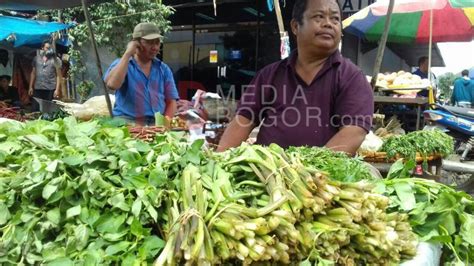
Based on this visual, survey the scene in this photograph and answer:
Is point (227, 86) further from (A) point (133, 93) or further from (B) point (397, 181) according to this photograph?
(B) point (397, 181)

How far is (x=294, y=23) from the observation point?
2.65 metres

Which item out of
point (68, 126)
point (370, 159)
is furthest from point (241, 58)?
point (68, 126)

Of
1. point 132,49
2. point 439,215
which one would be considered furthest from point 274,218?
point 132,49

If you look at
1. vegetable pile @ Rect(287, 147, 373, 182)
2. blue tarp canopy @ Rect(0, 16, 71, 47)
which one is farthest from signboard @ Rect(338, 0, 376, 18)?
vegetable pile @ Rect(287, 147, 373, 182)

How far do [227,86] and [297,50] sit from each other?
809 centimetres

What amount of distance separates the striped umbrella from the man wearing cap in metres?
4.65

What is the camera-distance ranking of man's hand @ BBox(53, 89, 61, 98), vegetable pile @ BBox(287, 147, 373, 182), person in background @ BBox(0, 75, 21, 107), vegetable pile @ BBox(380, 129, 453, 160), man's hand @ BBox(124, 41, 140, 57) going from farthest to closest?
1. man's hand @ BBox(53, 89, 61, 98)
2. person in background @ BBox(0, 75, 21, 107)
3. vegetable pile @ BBox(380, 129, 453, 160)
4. man's hand @ BBox(124, 41, 140, 57)
5. vegetable pile @ BBox(287, 147, 373, 182)

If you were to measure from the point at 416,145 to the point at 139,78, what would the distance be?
8.38 feet

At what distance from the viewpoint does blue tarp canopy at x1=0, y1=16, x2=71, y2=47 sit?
24.2 feet

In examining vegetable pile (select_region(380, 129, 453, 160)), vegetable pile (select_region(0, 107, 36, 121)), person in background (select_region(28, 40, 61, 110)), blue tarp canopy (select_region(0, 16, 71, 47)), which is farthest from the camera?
person in background (select_region(28, 40, 61, 110))

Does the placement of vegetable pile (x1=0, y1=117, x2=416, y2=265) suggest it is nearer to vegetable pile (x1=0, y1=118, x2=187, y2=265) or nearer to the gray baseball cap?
vegetable pile (x1=0, y1=118, x2=187, y2=265)

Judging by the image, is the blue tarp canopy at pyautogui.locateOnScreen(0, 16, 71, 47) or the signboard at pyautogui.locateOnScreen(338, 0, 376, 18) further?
the signboard at pyautogui.locateOnScreen(338, 0, 376, 18)

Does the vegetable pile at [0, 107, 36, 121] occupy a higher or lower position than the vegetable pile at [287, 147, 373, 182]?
lower

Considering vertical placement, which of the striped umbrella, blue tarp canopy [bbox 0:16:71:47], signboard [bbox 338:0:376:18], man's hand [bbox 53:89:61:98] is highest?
signboard [bbox 338:0:376:18]
